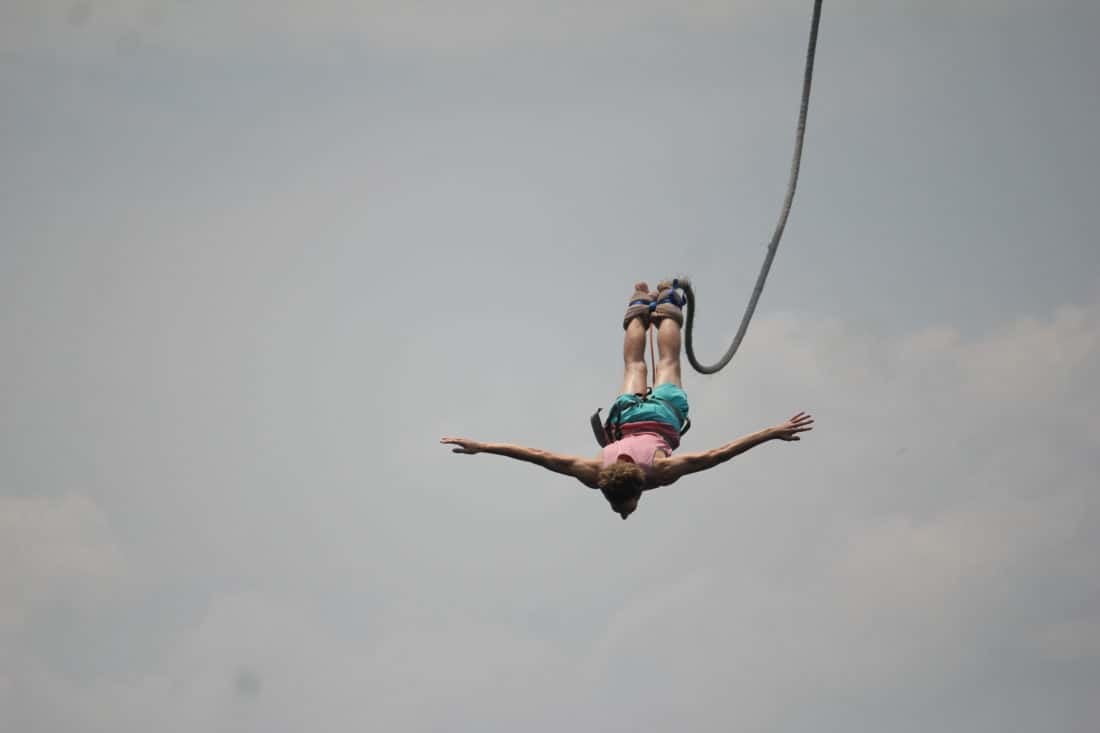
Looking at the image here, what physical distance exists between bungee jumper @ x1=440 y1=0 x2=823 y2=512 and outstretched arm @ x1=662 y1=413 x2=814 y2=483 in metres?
0.01

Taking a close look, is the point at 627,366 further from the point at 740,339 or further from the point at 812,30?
the point at 812,30

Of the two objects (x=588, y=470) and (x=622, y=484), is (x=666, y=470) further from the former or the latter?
(x=588, y=470)

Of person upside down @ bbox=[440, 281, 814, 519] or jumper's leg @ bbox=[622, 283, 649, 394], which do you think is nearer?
person upside down @ bbox=[440, 281, 814, 519]

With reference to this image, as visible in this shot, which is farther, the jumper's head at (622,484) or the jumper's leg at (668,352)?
the jumper's leg at (668,352)

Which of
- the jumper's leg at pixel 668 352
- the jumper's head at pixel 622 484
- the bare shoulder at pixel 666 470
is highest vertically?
the jumper's leg at pixel 668 352

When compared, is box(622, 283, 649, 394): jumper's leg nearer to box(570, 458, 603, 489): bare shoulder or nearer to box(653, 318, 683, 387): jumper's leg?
box(653, 318, 683, 387): jumper's leg

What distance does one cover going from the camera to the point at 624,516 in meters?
27.8

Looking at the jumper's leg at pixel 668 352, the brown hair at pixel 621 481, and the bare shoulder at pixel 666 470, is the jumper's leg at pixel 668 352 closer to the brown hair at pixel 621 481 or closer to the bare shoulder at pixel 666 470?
the bare shoulder at pixel 666 470

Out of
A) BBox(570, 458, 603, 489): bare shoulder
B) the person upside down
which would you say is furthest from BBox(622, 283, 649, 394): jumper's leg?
BBox(570, 458, 603, 489): bare shoulder

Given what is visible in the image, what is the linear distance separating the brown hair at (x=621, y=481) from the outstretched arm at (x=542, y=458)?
12.0 inches

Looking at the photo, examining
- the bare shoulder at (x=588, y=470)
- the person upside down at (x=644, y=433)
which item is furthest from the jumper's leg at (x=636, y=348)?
the bare shoulder at (x=588, y=470)

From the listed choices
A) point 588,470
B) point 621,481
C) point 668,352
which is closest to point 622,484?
point 621,481

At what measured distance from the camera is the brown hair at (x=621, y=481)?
27.5 metres

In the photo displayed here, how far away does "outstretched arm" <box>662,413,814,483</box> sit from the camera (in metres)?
26.7
